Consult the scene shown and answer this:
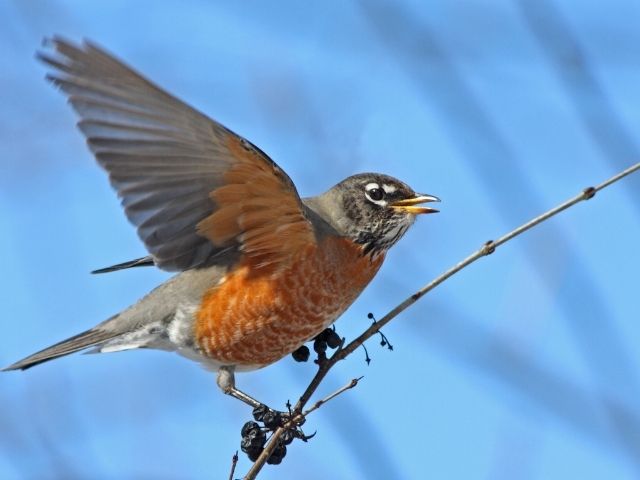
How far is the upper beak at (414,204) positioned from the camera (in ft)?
15.3

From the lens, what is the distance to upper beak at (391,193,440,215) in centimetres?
466

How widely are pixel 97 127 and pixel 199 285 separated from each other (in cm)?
114

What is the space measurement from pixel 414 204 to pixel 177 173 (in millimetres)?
1281

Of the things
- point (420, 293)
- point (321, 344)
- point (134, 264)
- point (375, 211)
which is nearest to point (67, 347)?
point (134, 264)

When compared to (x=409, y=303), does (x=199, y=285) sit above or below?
above

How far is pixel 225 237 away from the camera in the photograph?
15.5 ft

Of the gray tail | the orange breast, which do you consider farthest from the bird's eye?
the gray tail

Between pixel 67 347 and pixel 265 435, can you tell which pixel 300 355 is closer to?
pixel 265 435

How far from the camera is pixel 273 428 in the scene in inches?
162

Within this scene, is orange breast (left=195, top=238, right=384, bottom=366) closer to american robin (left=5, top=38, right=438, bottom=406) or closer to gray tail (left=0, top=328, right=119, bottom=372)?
american robin (left=5, top=38, right=438, bottom=406)

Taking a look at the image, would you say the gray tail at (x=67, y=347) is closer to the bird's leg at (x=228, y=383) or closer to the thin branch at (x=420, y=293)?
the bird's leg at (x=228, y=383)

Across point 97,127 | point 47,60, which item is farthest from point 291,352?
point 47,60

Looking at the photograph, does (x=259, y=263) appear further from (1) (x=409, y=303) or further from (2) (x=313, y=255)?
(1) (x=409, y=303)

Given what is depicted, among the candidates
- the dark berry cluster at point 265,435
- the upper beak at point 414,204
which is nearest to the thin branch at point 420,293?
the dark berry cluster at point 265,435
